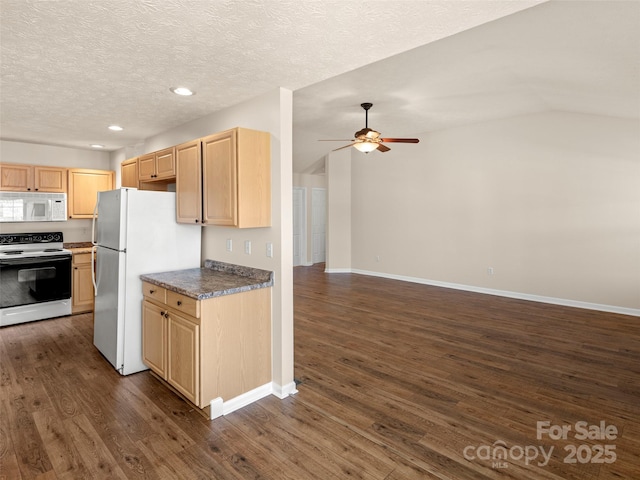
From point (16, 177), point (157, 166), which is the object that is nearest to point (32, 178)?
point (16, 177)

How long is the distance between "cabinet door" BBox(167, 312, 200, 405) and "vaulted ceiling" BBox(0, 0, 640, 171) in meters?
1.80

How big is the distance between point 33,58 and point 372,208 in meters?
6.40

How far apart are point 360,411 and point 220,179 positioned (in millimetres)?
2053

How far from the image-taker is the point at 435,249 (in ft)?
22.5

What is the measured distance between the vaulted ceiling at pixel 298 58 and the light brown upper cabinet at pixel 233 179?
1.37 feet

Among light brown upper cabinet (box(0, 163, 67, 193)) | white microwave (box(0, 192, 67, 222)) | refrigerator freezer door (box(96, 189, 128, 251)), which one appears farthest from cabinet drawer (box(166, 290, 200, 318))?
light brown upper cabinet (box(0, 163, 67, 193))

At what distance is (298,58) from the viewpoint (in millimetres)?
2238

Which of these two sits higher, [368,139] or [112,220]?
[368,139]

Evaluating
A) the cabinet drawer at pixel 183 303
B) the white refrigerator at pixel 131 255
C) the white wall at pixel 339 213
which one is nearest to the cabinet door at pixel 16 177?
the white refrigerator at pixel 131 255

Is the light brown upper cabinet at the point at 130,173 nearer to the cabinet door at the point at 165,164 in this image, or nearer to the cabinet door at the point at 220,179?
the cabinet door at the point at 165,164

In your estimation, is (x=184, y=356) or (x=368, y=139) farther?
(x=368, y=139)

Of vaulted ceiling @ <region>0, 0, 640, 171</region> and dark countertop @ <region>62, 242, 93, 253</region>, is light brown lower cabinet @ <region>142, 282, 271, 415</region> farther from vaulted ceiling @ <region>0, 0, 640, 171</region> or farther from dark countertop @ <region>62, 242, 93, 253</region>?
dark countertop @ <region>62, 242, 93, 253</region>

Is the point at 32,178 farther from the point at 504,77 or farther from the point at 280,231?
the point at 504,77

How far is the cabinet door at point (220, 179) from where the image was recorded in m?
2.70
